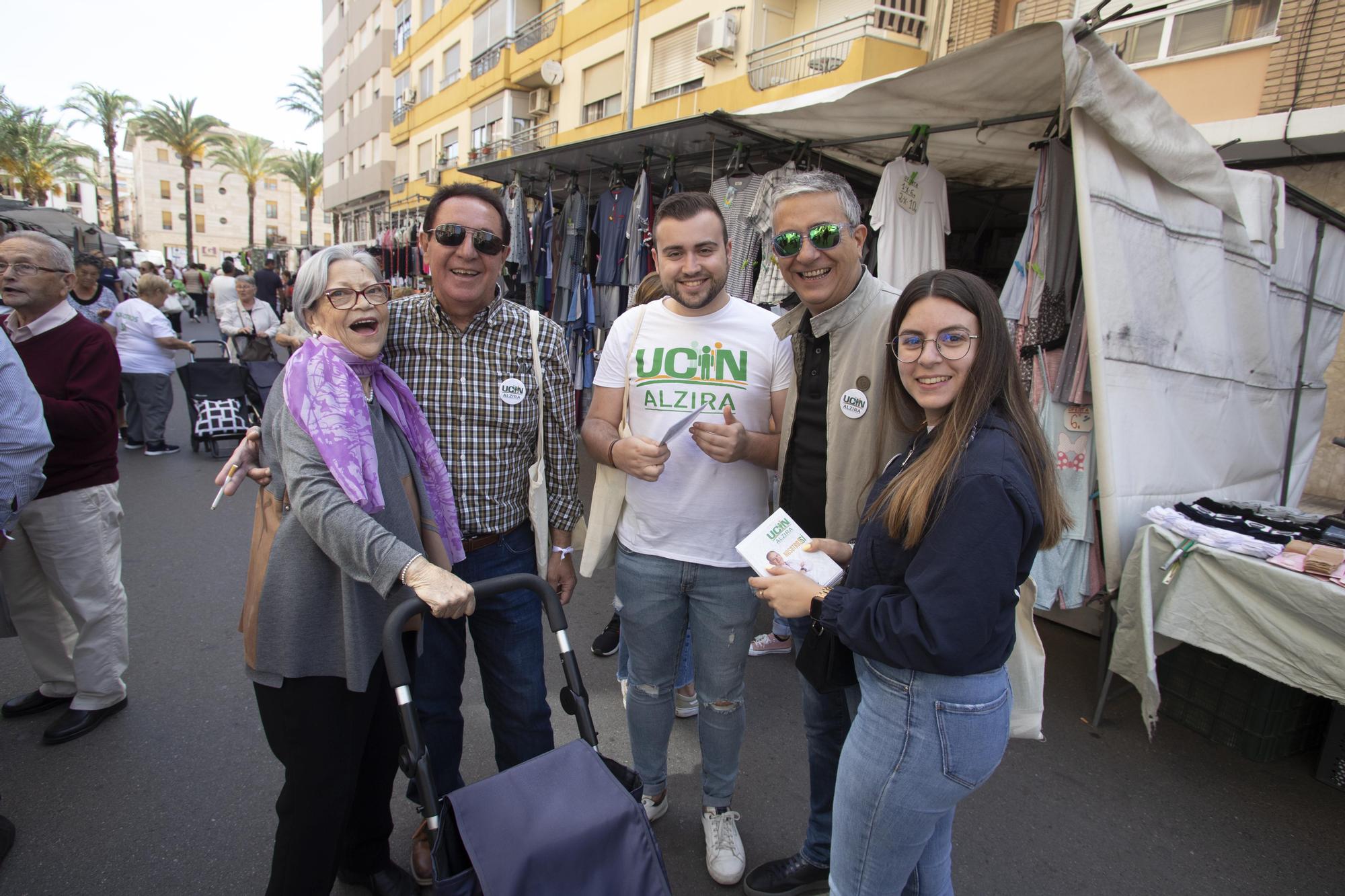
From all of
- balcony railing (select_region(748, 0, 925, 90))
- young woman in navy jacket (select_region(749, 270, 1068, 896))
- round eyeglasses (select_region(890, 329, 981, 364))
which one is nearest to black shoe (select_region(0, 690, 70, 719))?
young woman in navy jacket (select_region(749, 270, 1068, 896))

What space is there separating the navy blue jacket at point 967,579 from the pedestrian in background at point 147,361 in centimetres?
799

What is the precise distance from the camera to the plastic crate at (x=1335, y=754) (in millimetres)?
2924

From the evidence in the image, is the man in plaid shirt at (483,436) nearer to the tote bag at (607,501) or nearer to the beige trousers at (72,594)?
the tote bag at (607,501)

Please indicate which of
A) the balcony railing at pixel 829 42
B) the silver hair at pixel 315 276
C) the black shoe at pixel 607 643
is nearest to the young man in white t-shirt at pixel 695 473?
the silver hair at pixel 315 276

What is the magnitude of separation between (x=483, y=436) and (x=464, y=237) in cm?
58

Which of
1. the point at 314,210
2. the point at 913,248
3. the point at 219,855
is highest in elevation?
the point at 314,210

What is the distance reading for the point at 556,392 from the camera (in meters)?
2.26

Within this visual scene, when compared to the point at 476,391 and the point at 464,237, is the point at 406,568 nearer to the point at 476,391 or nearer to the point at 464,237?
the point at 476,391

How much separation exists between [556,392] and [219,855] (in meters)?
1.94

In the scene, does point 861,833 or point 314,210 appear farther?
point 314,210

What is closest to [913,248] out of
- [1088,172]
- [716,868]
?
[1088,172]

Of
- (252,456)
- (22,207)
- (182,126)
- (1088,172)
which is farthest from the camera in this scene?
(182,126)

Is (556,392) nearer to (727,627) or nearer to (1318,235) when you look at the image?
(727,627)

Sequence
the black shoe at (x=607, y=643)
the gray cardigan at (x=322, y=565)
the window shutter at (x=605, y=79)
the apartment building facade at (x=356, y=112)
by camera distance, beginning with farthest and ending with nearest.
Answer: the apartment building facade at (x=356, y=112) < the window shutter at (x=605, y=79) < the black shoe at (x=607, y=643) < the gray cardigan at (x=322, y=565)
